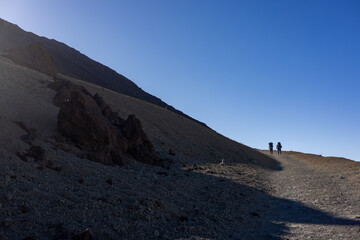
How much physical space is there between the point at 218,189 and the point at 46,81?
18.7 meters

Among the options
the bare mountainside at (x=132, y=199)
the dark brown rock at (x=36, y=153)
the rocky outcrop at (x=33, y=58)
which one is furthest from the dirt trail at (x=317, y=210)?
the rocky outcrop at (x=33, y=58)

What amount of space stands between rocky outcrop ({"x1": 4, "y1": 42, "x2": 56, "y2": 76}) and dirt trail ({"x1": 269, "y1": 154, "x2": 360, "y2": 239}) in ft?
90.8

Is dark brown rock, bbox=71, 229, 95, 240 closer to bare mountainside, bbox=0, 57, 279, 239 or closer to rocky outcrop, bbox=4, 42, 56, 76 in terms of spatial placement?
bare mountainside, bbox=0, 57, 279, 239

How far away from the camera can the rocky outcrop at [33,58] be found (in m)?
32.5

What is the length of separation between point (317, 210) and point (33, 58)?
34742mm

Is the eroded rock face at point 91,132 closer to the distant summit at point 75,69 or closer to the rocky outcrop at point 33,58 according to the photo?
the rocky outcrop at point 33,58

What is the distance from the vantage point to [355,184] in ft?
51.5

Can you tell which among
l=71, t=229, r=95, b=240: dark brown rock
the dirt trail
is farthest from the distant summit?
l=71, t=229, r=95, b=240: dark brown rock

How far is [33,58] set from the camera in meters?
35.7

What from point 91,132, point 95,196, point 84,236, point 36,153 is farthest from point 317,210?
point 91,132

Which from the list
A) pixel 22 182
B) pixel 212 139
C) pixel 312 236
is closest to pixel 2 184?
pixel 22 182

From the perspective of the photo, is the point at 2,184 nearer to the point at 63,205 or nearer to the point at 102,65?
the point at 63,205

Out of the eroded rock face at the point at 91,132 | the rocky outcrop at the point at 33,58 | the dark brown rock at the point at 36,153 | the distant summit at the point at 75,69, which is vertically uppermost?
the distant summit at the point at 75,69

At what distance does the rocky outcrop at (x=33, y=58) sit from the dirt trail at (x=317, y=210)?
27.7m
